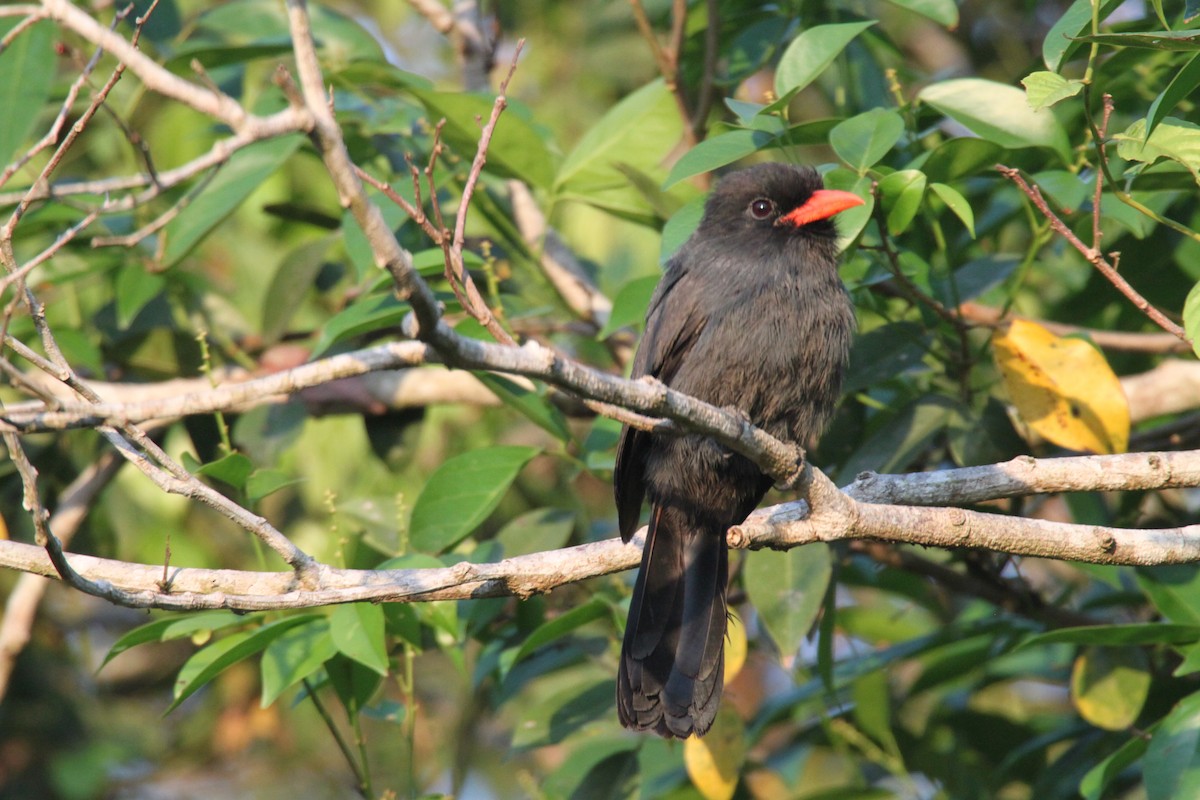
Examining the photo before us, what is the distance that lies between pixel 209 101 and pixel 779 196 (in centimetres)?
230

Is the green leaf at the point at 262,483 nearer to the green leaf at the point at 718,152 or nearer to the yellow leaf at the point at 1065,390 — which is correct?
the green leaf at the point at 718,152

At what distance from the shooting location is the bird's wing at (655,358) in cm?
331

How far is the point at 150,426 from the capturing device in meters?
4.24

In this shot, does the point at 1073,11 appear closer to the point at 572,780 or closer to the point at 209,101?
the point at 209,101

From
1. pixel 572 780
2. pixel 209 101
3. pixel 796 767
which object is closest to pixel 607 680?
pixel 572 780

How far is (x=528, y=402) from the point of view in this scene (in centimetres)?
350

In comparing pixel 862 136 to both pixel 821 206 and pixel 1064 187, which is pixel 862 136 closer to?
pixel 821 206

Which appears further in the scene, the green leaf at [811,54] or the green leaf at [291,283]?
the green leaf at [291,283]

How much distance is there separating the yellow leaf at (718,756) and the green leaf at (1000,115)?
1776 millimetres

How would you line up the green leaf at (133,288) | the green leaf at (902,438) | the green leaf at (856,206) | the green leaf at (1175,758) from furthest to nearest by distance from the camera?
the green leaf at (133,288) < the green leaf at (902,438) < the green leaf at (856,206) < the green leaf at (1175,758)

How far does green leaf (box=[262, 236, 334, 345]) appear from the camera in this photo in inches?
173

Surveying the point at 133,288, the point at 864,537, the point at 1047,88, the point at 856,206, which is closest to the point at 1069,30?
the point at 1047,88

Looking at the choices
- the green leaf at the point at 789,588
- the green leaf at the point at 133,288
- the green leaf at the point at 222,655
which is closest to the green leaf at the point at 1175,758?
the green leaf at the point at 789,588

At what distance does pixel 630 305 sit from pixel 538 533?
2.50 feet
